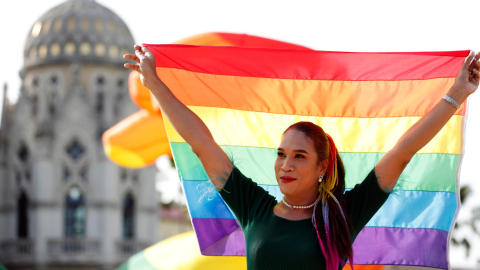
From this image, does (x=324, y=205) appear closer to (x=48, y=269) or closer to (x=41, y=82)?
(x=48, y=269)

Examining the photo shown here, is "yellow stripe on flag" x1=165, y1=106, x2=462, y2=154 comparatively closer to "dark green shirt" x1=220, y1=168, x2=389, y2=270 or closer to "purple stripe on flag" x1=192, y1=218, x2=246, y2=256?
"purple stripe on flag" x1=192, y1=218, x2=246, y2=256

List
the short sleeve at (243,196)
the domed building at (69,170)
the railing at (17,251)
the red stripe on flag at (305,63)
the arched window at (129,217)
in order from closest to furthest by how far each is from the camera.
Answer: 1. the short sleeve at (243,196)
2. the red stripe on flag at (305,63)
3. the railing at (17,251)
4. the domed building at (69,170)
5. the arched window at (129,217)

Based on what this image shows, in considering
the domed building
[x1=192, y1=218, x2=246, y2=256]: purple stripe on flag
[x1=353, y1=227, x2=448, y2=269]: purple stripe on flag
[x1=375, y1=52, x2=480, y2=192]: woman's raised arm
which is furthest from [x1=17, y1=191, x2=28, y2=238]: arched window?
[x1=375, y1=52, x2=480, y2=192]: woman's raised arm

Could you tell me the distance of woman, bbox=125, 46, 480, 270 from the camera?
3059mm

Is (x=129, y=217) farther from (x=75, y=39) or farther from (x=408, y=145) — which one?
(x=408, y=145)

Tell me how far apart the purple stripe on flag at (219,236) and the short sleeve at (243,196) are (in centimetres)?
64

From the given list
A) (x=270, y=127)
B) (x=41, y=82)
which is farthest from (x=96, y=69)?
(x=270, y=127)

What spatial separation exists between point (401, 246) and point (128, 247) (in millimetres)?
26141

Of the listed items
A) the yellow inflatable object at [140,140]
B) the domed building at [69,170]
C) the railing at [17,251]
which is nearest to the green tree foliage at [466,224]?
the domed building at [69,170]

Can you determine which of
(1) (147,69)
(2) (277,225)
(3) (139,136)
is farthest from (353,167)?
(3) (139,136)

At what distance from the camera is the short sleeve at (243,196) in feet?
11.0

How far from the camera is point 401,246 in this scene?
4129mm

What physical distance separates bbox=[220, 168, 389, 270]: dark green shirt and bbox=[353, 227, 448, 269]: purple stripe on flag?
33.3 inches

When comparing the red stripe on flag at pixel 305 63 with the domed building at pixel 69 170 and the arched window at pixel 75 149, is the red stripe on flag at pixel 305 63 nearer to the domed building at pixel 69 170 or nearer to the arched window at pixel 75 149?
the domed building at pixel 69 170
